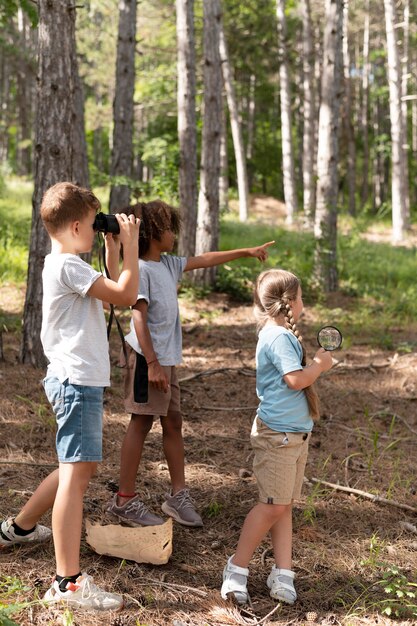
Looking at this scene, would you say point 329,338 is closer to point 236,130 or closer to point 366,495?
point 366,495

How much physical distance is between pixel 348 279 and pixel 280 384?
382 inches

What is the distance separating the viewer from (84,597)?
Result: 123 inches

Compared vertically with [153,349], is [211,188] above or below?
above

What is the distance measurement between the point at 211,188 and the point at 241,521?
294 inches

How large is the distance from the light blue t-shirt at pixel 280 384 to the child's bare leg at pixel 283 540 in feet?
1.47

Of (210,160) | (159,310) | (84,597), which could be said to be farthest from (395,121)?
(84,597)

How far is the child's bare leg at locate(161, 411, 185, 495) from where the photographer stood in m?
4.22

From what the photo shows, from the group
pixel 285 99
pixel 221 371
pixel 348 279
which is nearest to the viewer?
pixel 221 371

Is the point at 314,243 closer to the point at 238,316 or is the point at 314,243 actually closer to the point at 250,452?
the point at 238,316

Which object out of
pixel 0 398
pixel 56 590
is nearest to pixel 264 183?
pixel 0 398

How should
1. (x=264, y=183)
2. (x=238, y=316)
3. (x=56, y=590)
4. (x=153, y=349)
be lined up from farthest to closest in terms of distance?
(x=264, y=183)
(x=238, y=316)
(x=153, y=349)
(x=56, y=590)

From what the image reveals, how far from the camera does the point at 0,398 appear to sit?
5969mm

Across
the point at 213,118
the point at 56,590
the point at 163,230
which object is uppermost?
the point at 213,118

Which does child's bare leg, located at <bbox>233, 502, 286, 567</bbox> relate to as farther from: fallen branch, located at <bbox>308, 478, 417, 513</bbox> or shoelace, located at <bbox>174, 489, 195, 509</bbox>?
fallen branch, located at <bbox>308, 478, 417, 513</bbox>
